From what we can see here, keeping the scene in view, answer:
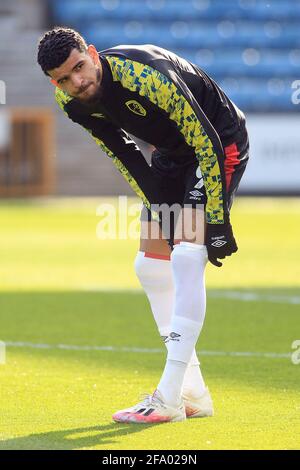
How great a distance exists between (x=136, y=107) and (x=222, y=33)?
24734 millimetres

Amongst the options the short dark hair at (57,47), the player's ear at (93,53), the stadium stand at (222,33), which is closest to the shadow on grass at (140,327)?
the player's ear at (93,53)

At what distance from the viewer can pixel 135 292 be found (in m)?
10.2

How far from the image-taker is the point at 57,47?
4.43 meters

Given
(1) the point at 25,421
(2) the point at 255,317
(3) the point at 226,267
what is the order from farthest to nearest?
(3) the point at 226,267 → (2) the point at 255,317 → (1) the point at 25,421

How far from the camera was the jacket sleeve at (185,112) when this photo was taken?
15.0ft

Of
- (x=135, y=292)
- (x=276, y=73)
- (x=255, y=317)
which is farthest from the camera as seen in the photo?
(x=276, y=73)

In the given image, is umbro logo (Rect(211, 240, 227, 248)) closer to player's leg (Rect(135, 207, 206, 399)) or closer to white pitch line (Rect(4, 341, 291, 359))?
player's leg (Rect(135, 207, 206, 399))

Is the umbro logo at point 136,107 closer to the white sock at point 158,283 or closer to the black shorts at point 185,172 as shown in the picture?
the black shorts at point 185,172

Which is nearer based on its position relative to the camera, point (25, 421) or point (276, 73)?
point (25, 421)

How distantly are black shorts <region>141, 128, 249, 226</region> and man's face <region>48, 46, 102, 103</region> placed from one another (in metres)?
0.60

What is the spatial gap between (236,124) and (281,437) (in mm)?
1463

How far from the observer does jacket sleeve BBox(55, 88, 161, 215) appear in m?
5.03
